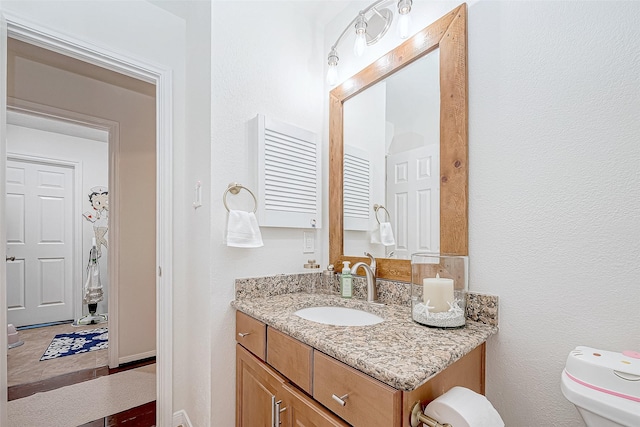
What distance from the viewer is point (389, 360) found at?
77 centimetres

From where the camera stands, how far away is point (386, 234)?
1.47 m

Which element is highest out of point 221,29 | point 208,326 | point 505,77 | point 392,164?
point 221,29

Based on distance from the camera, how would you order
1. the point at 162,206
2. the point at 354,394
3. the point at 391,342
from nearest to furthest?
the point at 354,394 < the point at 391,342 < the point at 162,206

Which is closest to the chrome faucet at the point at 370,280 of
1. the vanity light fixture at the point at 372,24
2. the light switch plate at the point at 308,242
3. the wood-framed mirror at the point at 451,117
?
the wood-framed mirror at the point at 451,117

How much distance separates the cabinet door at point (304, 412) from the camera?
877mm

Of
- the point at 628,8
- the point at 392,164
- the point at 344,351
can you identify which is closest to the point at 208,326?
the point at 344,351

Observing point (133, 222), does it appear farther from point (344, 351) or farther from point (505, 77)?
point (505, 77)

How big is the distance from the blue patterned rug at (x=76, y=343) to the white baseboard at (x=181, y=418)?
1.77m

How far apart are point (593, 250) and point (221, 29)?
1.74 m

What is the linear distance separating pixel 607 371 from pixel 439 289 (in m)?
0.44

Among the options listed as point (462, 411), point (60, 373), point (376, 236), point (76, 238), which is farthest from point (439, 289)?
point (76, 238)

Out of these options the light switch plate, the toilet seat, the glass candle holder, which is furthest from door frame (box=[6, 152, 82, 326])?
the toilet seat

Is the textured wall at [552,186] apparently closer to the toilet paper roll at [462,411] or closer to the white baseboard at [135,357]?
the toilet paper roll at [462,411]

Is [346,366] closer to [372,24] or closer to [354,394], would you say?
[354,394]
